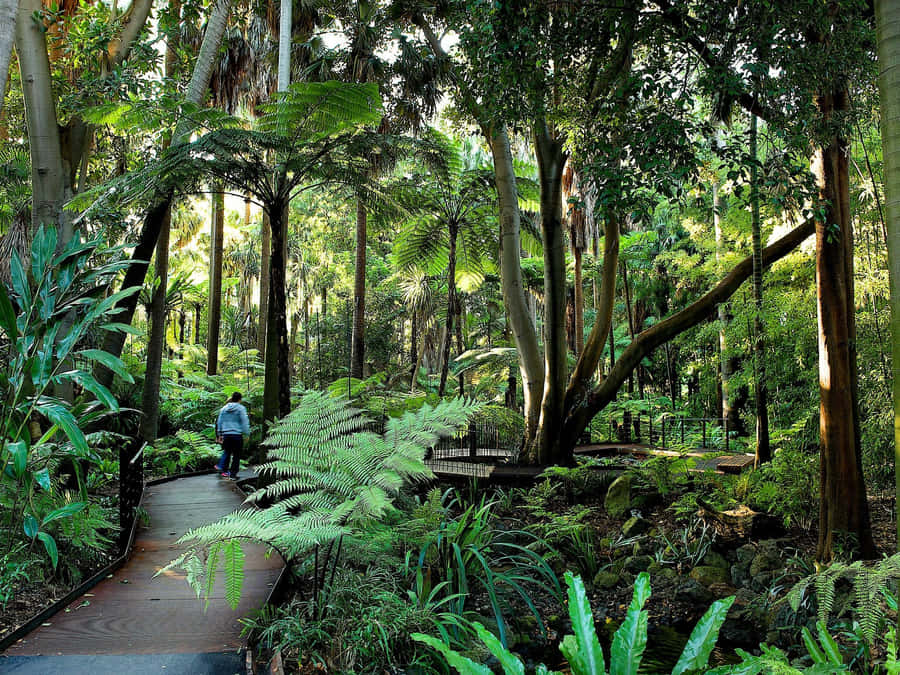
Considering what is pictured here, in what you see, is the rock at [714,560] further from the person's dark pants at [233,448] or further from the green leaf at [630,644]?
the person's dark pants at [233,448]

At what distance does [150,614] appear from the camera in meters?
3.86

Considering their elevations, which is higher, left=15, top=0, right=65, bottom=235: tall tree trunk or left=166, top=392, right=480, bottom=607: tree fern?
left=15, top=0, right=65, bottom=235: tall tree trunk

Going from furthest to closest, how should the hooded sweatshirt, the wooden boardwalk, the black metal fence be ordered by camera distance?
the black metal fence < the hooded sweatshirt < the wooden boardwalk

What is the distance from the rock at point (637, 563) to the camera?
19.7 ft

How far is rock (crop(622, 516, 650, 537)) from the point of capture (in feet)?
22.0

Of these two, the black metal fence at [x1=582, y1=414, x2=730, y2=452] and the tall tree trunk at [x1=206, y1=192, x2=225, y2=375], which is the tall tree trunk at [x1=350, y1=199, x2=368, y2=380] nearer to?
the tall tree trunk at [x1=206, y1=192, x2=225, y2=375]

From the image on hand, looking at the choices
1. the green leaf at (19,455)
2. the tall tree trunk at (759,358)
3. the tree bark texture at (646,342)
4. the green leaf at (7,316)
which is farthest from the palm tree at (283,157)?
the tall tree trunk at (759,358)

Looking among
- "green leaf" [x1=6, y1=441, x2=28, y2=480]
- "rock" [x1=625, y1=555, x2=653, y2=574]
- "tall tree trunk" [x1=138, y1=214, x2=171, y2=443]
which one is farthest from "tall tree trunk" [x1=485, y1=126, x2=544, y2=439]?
"green leaf" [x1=6, y1=441, x2=28, y2=480]

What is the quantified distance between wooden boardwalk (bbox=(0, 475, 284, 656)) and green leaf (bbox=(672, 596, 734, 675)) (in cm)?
242

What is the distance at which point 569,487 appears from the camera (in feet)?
26.3

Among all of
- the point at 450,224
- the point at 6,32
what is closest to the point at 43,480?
the point at 6,32

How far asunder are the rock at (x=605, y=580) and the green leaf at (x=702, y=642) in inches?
133

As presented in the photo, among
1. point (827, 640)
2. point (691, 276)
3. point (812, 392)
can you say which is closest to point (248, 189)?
point (827, 640)

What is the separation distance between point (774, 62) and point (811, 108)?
75 centimetres
